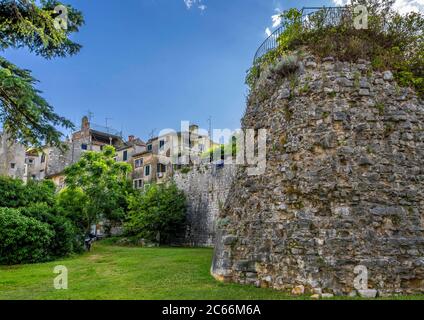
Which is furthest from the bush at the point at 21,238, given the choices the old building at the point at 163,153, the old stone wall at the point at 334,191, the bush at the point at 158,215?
the old building at the point at 163,153

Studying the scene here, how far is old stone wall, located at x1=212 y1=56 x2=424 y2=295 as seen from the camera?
8.44m

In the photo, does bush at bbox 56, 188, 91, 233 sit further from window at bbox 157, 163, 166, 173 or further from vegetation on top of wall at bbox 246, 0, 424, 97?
vegetation on top of wall at bbox 246, 0, 424, 97

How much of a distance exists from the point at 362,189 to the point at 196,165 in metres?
21.0

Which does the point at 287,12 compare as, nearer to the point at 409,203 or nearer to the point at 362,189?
the point at 362,189

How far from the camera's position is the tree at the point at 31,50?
12617 millimetres

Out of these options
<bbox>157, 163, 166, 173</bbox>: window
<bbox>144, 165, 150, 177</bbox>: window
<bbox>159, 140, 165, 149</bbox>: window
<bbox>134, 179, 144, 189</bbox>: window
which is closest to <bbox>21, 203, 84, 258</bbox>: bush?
<bbox>157, 163, 166, 173</bbox>: window

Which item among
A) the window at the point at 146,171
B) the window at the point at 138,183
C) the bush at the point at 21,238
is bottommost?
the bush at the point at 21,238

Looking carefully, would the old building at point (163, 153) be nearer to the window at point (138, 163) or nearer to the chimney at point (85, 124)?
the window at point (138, 163)

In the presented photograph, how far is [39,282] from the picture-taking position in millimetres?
10992

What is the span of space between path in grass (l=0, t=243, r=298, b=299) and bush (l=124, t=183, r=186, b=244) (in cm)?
1291

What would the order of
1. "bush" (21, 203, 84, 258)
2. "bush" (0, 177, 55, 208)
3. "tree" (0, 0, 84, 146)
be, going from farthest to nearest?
"bush" (0, 177, 55, 208)
"bush" (21, 203, 84, 258)
"tree" (0, 0, 84, 146)

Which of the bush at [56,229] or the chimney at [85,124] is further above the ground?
the chimney at [85,124]

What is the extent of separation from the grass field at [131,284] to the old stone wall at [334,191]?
90cm
